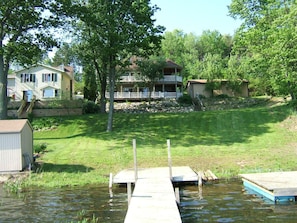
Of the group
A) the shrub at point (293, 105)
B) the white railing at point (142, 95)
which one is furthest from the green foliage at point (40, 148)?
the white railing at point (142, 95)

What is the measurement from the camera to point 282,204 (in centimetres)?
1295

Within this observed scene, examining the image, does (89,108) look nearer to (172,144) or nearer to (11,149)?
(172,144)

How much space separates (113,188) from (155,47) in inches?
773

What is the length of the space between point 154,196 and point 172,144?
46.2 ft

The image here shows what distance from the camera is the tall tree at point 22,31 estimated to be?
28562 millimetres

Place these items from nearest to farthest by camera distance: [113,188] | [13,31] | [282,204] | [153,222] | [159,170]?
[153,222], [282,204], [113,188], [159,170], [13,31]

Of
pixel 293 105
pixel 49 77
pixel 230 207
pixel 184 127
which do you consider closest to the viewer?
pixel 230 207

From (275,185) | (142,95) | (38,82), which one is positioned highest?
(38,82)

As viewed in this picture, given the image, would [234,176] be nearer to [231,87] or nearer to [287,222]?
[287,222]

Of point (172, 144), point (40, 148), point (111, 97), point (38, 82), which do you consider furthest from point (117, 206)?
point (38, 82)

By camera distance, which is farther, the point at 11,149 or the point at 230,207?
the point at 11,149

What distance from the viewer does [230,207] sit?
12578 millimetres

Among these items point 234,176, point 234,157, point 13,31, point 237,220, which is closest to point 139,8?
point 13,31

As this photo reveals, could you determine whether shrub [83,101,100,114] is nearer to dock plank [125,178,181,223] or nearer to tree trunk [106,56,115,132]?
tree trunk [106,56,115,132]
